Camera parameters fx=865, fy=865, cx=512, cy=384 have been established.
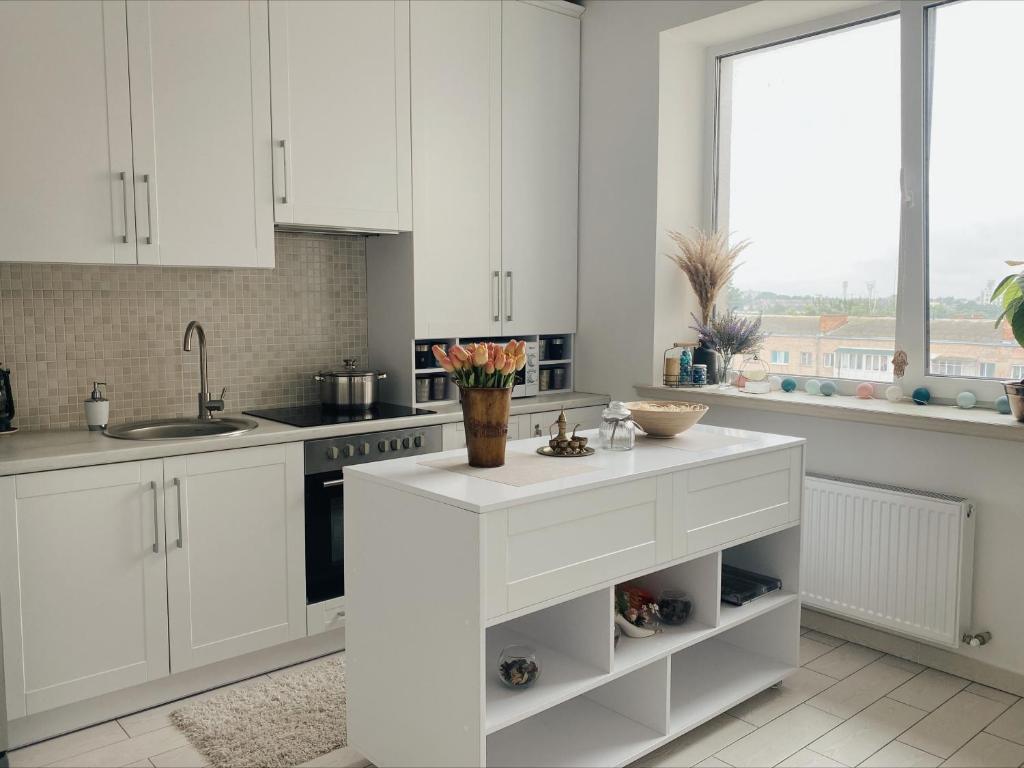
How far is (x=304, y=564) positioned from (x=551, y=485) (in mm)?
1440

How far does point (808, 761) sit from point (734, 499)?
82 cm

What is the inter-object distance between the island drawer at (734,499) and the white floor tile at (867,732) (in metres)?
0.69

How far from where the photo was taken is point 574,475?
2365 millimetres

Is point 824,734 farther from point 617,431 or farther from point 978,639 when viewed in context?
point 617,431

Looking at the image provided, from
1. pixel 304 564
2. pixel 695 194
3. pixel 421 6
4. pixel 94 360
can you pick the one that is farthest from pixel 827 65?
pixel 94 360

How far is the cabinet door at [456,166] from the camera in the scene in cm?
375

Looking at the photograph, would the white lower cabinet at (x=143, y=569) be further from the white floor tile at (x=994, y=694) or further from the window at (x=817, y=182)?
the white floor tile at (x=994, y=694)

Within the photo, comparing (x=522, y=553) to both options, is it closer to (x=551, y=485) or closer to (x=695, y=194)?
(x=551, y=485)

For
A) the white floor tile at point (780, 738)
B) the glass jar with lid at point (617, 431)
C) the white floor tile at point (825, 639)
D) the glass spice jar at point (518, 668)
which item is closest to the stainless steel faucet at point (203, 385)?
the glass jar with lid at point (617, 431)

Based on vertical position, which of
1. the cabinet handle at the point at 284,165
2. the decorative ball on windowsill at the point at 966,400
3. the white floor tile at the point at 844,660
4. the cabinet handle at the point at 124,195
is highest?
the cabinet handle at the point at 284,165

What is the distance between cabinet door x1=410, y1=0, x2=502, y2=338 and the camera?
375cm

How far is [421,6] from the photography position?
3.68m

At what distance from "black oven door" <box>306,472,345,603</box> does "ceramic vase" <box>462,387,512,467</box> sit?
106cm

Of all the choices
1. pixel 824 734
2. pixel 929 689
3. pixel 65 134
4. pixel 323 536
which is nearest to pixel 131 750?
pixel 323 536
